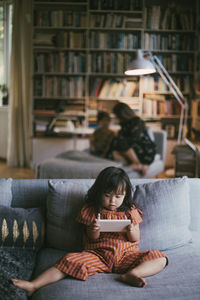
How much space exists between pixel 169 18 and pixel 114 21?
54 centimetres

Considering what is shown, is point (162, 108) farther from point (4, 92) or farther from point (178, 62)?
point (4, 92)

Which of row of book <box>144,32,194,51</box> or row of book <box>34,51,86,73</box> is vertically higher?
row of book <box>144,32,194,51</box>

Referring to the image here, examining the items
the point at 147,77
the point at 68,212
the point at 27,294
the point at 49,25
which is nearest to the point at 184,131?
the point at 147,77

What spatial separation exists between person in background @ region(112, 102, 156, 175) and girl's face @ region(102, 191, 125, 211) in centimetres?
118

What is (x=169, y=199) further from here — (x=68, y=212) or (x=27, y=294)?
(x=27, y=294)

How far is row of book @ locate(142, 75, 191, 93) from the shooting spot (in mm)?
3292

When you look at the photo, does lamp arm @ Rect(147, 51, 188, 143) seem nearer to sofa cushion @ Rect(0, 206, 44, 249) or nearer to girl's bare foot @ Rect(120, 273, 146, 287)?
sofa cushion @ Rect(0, 206, 44, 249)

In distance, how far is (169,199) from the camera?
148 cm

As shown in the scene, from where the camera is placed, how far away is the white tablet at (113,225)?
1239mm

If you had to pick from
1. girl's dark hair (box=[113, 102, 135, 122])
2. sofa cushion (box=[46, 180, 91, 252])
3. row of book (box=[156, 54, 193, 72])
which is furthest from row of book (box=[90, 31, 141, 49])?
sofa cushion (box=[46, 180, 91, 252])

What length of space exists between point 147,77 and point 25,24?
1.56m

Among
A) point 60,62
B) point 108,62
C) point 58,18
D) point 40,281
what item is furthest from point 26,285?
point 58,18

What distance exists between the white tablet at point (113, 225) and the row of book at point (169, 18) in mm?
2750

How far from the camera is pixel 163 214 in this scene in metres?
1.46
